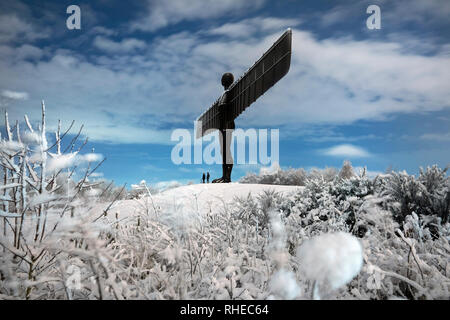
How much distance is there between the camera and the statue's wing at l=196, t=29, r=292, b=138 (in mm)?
7551

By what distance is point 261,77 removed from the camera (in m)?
8.73

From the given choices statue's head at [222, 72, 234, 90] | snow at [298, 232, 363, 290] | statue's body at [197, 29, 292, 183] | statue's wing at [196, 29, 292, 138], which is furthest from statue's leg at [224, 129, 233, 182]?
snow at [298, 232, 363, 290]

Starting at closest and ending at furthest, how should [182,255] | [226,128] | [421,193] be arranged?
[182,255] → [421,193] → [226,128]

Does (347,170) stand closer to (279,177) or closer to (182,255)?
(279,177)

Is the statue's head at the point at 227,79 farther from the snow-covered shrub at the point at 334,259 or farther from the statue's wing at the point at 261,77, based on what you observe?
the snow-covered shrub at the point at 334,259

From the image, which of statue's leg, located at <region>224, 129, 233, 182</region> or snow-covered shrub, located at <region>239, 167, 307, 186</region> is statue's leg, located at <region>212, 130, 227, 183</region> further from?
snow-covered shrub, located at <region>239, 167, 307, 186</region>

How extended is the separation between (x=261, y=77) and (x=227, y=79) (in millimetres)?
3589

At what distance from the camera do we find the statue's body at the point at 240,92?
25.3 feet

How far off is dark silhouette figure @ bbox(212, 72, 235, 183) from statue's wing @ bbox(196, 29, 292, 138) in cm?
25

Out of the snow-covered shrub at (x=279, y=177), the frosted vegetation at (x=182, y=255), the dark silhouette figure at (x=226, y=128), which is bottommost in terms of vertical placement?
the frosted vegetation at (x=182, y=255)

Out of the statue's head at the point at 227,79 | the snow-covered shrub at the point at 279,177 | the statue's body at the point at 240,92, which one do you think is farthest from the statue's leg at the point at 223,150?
the snow-covered shrub at the point at 279,177

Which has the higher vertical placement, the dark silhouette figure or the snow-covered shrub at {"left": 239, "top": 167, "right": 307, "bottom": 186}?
the dark silhouette figure

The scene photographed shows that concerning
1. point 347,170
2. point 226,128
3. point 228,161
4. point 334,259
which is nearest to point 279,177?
point 347,170
